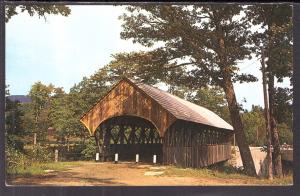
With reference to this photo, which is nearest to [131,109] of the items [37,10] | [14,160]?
[14,160]

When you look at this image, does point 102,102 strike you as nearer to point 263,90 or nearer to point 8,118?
point 8,118

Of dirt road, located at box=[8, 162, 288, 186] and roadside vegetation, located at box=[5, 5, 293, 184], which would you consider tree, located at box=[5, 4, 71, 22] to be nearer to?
roadside vegetation, located at box=[5, 5, 293, 184]

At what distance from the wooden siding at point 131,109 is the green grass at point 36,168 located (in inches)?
31.0

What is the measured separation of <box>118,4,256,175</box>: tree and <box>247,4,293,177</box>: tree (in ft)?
0.93

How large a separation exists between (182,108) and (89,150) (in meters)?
1.90

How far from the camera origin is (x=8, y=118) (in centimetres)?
956

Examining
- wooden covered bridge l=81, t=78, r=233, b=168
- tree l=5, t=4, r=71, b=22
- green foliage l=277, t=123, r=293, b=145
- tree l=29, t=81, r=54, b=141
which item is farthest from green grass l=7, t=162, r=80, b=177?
green foliage l=277, t=123, r=293, b=145

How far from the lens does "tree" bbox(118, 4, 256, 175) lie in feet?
32.6

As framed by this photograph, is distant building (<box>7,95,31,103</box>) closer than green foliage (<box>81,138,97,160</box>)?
Yes

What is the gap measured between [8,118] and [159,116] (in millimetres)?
2730

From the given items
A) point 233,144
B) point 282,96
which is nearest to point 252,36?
point 282,96

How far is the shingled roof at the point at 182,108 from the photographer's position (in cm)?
997

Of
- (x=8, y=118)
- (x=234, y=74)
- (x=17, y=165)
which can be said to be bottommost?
(x=17, y=165)

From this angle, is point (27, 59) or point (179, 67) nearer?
point (27, 59)
